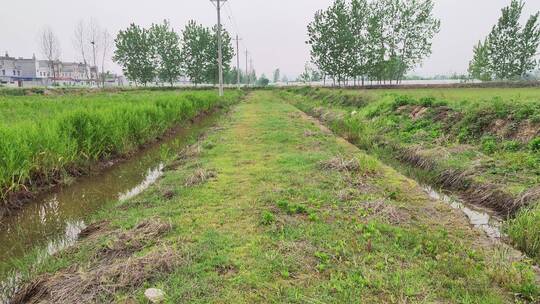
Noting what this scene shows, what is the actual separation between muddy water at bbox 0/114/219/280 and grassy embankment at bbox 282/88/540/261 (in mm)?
5910

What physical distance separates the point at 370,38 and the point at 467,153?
4052 centimetres

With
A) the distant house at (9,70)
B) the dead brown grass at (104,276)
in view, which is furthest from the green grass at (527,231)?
the distant house at (9,70)

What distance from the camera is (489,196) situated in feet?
18.7

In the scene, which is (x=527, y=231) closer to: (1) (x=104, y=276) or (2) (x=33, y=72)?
(1) (x=104, y=276)

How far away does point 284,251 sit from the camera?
3510mm

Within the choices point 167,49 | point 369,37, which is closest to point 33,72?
point 167,49

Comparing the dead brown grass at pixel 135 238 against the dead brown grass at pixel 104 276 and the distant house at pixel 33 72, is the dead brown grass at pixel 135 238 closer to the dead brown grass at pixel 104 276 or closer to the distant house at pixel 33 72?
the dead brown grass at pixel 104 276

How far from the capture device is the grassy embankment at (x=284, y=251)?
289cm

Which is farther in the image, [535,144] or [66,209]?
[535,144]

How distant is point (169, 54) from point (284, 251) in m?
57.2

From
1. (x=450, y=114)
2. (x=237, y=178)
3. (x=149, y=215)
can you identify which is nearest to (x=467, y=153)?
(x=450, y=114)

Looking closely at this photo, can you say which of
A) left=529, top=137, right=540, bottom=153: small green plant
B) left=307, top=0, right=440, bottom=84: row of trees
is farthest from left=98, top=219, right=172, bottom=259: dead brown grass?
left=307, top=0, right=440, bottom=84: row of trees

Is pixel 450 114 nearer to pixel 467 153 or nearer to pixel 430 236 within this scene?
pixel 467 153

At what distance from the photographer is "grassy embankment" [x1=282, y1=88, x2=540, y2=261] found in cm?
519
